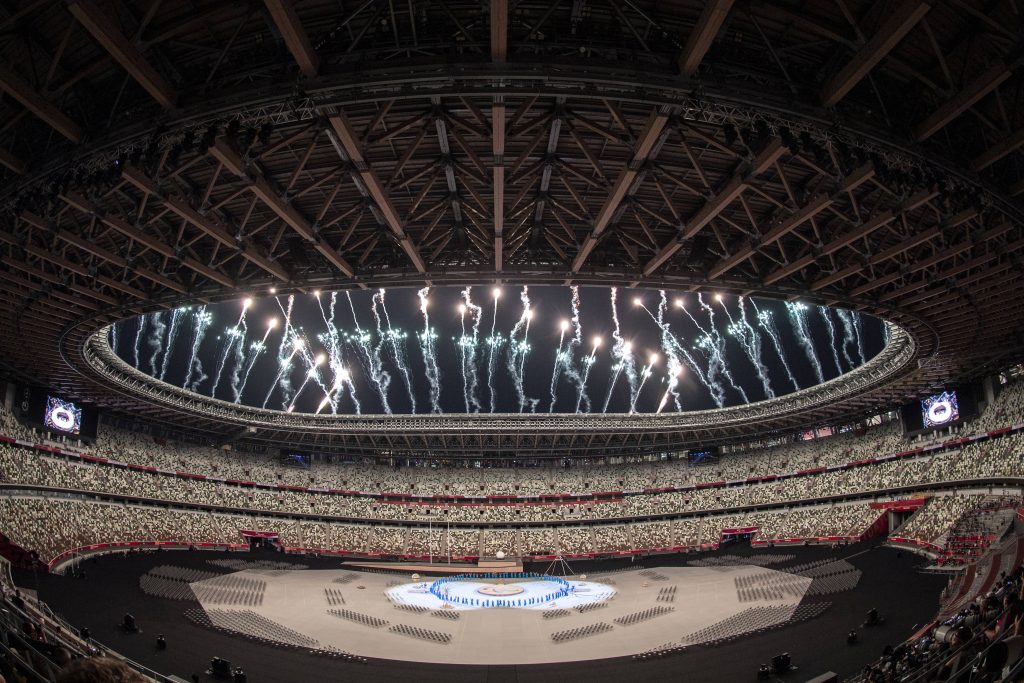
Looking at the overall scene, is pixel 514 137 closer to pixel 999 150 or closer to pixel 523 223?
pixel 523 223

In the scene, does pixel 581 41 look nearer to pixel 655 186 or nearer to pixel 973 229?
pixel 655 186

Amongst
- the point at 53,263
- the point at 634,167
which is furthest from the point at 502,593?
the point at 634,167

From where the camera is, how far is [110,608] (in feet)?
91.0

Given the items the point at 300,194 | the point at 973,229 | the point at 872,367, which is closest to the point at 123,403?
the point at 300,194

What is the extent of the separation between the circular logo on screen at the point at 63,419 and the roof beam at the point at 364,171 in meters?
44.1

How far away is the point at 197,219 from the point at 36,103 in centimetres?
537

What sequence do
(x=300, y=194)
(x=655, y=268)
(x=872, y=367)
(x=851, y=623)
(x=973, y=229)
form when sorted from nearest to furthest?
(x=300, y=194) → (x=973, y=229) → (x=655, y=268) → (x=851, y=623) → (x=872, y=367)

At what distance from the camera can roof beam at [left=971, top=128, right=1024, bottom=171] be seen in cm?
1334

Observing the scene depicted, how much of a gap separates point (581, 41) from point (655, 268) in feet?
36.2

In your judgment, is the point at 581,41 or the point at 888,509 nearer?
the point at 581,41

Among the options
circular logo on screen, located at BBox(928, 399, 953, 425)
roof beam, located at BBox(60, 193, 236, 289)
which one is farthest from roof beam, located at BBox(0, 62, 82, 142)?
circular logo on screen, located at BBox(928, 399, 953, 425)

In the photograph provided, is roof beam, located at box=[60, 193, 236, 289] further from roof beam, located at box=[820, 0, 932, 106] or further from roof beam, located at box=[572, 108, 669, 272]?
roof beam, located at box=[820, 0, 932, 106]

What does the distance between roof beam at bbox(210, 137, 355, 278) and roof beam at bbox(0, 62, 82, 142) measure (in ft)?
10.0

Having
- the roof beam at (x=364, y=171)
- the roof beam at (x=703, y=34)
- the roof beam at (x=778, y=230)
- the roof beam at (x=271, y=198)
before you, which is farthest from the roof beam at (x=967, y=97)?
the roof beam at (x=271, y=198)
